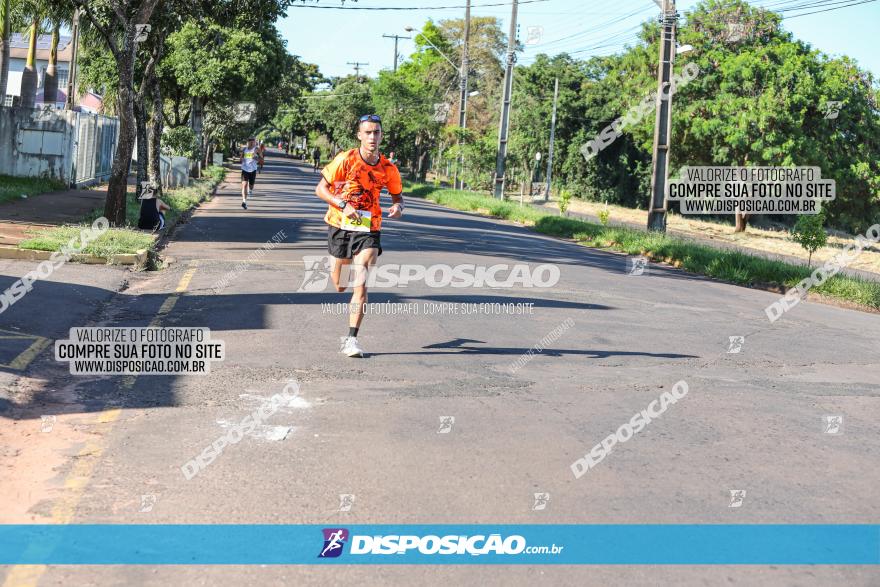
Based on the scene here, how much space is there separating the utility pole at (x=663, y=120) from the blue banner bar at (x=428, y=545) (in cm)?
2155

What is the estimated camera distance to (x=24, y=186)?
2650 centimetres

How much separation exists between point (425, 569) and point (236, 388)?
11.5 feet

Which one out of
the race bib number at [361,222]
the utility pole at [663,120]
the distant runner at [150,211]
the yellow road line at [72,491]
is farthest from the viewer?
the utility pole at [663,120]

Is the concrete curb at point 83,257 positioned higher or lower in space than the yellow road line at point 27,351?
higher

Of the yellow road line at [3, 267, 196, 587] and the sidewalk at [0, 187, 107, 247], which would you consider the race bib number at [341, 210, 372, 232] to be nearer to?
the yellow road line at [3, 267, 196, 587]

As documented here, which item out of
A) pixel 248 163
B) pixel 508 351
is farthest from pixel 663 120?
pixel 508 351

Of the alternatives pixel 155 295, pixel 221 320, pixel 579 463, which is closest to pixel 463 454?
pixel 579 463

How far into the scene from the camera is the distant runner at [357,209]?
898cm

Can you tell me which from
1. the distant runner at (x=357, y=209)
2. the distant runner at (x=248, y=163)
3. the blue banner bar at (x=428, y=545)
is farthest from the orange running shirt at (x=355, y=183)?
the distant runner at (x=248, y=163)

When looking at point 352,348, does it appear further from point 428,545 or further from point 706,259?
point 706,259

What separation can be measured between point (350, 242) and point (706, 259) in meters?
14.4

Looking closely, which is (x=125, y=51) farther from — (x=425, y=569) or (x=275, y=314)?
(x=425, y=569)

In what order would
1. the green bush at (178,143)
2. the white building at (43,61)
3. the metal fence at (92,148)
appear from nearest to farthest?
the metal fence at (92,148)
the green bush at (178,143)
the white building at (43,61)

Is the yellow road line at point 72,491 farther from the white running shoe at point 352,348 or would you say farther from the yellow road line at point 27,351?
the white running shoe at point 352,348
